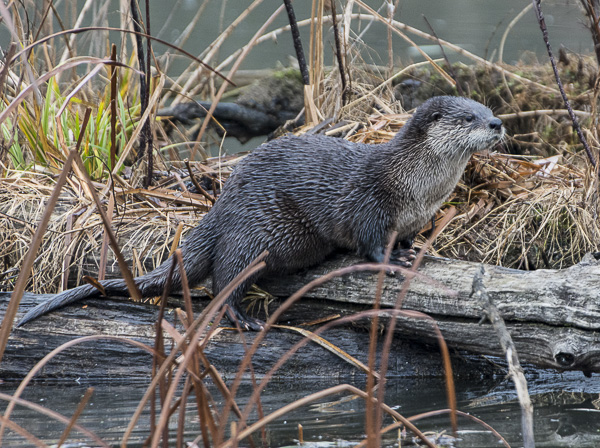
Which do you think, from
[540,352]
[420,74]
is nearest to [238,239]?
[540,352]

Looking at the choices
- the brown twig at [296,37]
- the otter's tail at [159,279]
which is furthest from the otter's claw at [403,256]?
the brown twig at [296,37]

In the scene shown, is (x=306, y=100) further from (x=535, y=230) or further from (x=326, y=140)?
(x=535, y=230)

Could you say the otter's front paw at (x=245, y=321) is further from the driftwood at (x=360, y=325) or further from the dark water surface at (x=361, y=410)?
the dark water surface at (x=361, y=410)

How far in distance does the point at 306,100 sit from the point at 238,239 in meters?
1.32

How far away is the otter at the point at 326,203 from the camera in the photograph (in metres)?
2.75

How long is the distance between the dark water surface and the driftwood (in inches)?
3.4

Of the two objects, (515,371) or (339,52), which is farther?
(339,52)

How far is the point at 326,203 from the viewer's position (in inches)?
110

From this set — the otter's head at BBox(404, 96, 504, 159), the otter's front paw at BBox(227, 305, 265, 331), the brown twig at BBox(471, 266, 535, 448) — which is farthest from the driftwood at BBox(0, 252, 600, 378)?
the brown twig at BBox(471, 266, 535, 448)

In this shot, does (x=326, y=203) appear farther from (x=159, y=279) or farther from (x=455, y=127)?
(x=159, y=279)

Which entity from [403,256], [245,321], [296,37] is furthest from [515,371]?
[296,37]

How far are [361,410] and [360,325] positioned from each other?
0.54 m

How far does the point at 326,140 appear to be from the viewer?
9.73 feet

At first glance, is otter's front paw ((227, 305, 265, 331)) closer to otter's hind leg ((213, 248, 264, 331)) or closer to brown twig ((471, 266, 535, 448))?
otter's hind leg ((213, 248, 264, 331))
